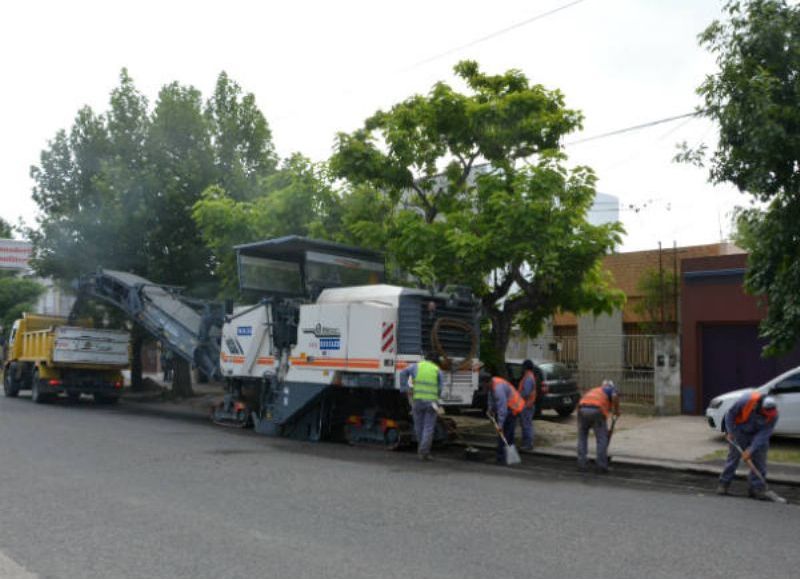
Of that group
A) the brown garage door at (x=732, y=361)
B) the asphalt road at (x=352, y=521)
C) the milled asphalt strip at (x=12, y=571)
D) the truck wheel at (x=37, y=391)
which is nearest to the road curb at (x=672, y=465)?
the asphalt road at (x=352, y=521)

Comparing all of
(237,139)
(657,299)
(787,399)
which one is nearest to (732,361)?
(657,299)

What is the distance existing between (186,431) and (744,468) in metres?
9.97

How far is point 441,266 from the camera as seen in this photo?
1455cm

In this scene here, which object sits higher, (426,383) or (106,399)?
(426,383)

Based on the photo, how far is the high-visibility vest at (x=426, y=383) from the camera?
12328mm

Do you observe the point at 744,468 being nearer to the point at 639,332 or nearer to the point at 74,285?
the point at 639,332

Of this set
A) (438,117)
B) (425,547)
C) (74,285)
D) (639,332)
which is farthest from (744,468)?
(74,285)

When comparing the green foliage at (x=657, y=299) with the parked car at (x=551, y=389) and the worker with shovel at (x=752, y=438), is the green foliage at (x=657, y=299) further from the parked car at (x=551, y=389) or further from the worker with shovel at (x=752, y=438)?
the worker with shovel at (x=752, y=438)

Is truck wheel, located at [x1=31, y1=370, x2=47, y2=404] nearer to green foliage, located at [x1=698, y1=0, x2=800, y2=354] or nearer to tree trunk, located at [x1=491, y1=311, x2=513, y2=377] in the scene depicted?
tree trunk, located at [x1=491, y1=311, x2=513, y2=377]

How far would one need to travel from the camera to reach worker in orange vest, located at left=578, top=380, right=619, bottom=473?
38.3ft

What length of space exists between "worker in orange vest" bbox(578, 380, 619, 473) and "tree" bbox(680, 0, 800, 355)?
2387mm

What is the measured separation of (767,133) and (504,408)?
17.5 ft

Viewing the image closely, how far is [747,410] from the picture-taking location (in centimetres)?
981

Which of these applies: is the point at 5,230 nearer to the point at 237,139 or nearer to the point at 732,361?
the point at 237,139
